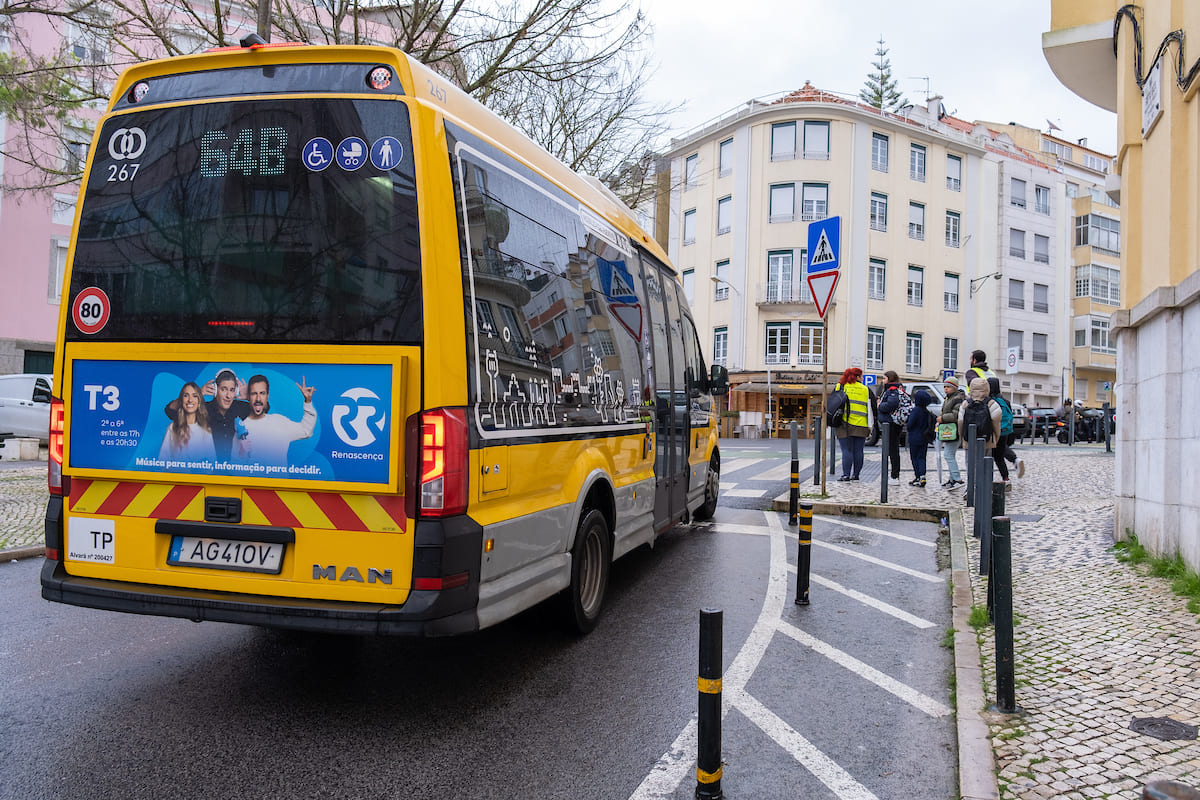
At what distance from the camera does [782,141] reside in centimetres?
4134

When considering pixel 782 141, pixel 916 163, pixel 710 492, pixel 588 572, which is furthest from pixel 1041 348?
pixel 588 572

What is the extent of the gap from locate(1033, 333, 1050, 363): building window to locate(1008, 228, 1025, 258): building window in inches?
195

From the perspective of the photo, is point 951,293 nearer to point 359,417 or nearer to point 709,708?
point 359,417

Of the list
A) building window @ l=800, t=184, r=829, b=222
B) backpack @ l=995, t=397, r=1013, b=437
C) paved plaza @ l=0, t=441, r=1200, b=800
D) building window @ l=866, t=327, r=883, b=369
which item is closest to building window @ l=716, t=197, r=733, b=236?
building window @ l=800, t=184, r=829, b=222

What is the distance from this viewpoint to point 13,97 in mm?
11305

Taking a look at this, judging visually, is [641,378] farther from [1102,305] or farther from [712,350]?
[1102,305]

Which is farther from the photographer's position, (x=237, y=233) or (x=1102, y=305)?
(x=1102, y=305)

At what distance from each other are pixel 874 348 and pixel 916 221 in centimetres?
723

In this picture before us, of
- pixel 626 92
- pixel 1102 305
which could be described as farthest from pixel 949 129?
pixel 626 92

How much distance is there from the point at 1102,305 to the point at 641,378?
53.2 m

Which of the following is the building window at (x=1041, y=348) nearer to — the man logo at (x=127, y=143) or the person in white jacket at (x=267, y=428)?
the person in white jacket at (x=267, y=428)

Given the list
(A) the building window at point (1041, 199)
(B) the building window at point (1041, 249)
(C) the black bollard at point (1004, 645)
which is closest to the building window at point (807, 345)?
(B) the building window at point (1041, 249)

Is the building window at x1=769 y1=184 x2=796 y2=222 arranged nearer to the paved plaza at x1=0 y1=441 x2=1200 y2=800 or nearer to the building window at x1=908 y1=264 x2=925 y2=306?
the building window at x1=908 y1=264 x2=925 y2=306

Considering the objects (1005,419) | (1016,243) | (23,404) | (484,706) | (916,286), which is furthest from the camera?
(1016,243)
